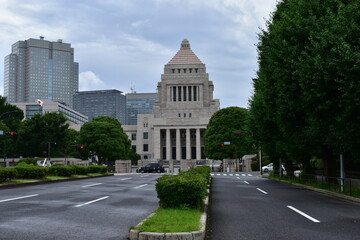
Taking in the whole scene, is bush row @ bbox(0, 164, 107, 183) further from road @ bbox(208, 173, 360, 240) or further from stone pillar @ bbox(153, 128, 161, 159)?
stone pillar @ bbox(153, 128, 161, 159)

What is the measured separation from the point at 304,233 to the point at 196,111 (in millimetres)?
101016

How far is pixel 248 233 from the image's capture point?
27.0 ft

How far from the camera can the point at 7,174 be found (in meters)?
22.2

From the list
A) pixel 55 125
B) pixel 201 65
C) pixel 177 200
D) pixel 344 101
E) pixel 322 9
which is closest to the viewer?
pixel 177 200

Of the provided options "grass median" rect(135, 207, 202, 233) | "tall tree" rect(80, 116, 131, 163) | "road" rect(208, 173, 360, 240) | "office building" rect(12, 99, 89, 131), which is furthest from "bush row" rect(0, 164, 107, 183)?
"office building" rect(12, 99, 89, 131)

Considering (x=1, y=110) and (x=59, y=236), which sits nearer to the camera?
(x=59, y=236)

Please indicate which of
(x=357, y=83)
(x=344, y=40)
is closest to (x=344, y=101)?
(x=357, y=83)

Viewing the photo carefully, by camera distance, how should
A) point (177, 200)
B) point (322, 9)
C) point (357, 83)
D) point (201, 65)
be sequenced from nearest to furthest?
point (177, 200)
point (357, 83)
point (322, 9)
point (201, 65)

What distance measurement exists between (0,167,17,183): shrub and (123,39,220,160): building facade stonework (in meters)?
81.0

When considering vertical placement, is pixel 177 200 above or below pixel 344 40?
below

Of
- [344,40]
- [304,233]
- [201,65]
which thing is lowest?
[304,233]

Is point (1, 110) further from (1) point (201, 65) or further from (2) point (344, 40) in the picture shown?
(2) point (344, 40)

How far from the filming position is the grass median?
278 inches

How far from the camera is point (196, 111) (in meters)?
109
